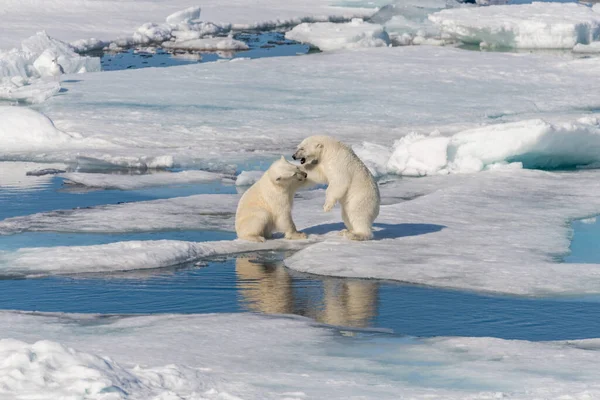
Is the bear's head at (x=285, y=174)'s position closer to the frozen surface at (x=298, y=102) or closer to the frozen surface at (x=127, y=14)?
the frozen surface at (x=298, y=102)

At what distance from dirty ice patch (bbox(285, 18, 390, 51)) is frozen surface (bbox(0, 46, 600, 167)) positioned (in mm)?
2542

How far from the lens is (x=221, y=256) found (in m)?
6.95

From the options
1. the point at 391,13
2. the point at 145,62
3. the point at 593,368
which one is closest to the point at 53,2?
the point at 145,62

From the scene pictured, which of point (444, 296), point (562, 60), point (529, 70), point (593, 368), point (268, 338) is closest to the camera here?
point (593, 368)

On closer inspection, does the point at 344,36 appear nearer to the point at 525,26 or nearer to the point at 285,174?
the point at 525,26

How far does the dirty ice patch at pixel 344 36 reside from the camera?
21688 millimetres

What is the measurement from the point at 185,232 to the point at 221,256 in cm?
96

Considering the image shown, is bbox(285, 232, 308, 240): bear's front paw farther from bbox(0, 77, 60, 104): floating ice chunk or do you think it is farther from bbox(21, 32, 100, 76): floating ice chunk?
bbox(21, 32, 100, 76): floating ice chunk

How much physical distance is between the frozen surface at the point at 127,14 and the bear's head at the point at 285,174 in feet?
46.0

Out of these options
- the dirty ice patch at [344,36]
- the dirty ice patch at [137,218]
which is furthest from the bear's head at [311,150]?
the dirty ice patch at [344,36]

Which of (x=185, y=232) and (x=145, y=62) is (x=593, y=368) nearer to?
(x=185, y=232)

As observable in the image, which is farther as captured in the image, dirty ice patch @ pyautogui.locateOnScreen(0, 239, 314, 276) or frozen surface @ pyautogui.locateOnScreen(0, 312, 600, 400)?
dirty ice patch @ pyautogui.locateOnScreen(0, 239, 314, 276)

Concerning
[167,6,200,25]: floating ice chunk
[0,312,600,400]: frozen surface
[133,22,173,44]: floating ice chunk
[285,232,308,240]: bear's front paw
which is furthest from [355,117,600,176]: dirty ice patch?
[167,6,200,25]: floating ice chunk

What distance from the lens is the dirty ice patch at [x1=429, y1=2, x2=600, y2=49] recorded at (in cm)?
2161
